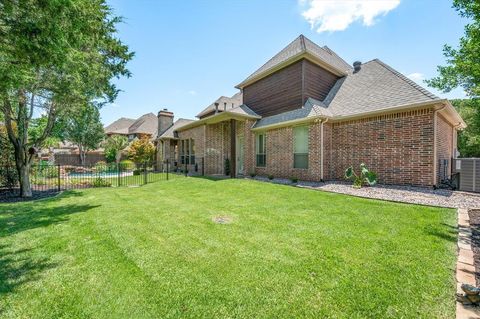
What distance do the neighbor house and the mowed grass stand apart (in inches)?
1253

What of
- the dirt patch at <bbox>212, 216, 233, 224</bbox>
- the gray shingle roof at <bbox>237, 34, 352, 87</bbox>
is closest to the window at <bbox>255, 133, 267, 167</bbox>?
the gray shingle roof at <bbox>237, 34, 352, 87</bbox>

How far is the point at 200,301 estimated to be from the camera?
7.91 feet

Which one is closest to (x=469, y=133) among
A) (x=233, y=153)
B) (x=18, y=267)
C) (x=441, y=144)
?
(x=441, y=144)

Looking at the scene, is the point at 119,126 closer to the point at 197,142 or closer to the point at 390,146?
the point at 197,142

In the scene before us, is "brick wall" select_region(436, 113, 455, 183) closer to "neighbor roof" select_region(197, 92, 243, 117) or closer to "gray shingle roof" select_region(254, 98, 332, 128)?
"gray shingle roof" select_region(254, 98, 332, 128)

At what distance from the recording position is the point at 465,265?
10.3 ft

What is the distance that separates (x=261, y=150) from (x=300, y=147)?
3.02m

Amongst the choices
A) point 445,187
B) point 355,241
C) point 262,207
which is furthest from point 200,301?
point 445,187

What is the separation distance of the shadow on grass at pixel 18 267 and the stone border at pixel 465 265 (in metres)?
5.00

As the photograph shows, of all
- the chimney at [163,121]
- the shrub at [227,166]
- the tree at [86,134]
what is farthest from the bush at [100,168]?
the shrub at [227,166]

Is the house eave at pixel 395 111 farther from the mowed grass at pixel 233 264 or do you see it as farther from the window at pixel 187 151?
the window at pixel 187 151

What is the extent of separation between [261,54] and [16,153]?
15673 millimetres

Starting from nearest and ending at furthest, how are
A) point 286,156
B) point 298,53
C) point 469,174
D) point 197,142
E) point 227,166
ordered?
point 469,174
point 298,53
point 286,156
point 227,166
point 197,142

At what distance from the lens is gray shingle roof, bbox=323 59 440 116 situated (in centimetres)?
928
